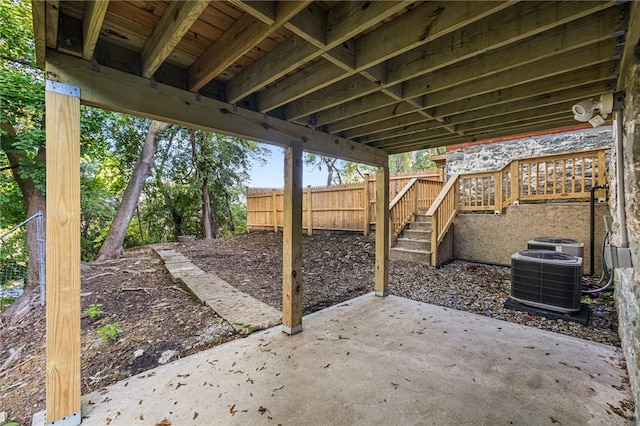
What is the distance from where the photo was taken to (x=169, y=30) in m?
1.41

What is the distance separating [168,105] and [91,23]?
0.66 meters

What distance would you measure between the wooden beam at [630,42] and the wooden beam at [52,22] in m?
2.59

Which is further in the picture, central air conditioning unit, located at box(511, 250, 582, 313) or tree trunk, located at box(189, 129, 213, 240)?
tree trunk, located at box(189, 129, 213, 240)

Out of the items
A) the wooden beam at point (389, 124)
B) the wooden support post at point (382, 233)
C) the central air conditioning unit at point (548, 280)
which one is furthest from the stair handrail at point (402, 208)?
the wooden beam at point (389, 124)

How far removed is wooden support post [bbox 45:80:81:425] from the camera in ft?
5.29

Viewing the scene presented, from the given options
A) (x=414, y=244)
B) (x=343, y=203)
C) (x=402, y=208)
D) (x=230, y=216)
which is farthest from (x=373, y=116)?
(x=230, y=216)

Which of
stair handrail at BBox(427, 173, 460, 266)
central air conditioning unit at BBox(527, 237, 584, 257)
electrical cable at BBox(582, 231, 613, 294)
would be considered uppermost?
stair handrail at BBox(427, 173, 460, 266)

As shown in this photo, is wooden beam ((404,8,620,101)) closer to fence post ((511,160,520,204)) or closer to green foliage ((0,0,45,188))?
fence post ((511,160,520,204))

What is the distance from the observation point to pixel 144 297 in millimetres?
4031

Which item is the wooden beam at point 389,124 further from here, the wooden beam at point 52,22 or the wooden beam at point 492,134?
the wooden beam at point 52,22

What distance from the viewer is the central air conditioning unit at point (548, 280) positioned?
10.5ft

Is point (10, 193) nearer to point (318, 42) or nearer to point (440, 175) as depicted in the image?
point (318, 42)

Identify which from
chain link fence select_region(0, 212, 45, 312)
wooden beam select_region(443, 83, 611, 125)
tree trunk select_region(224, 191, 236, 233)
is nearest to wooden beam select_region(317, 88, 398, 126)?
wooden beam select_region(443, 83, 611, 125)

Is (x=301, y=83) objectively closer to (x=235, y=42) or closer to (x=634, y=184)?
(x=235, y=42)
